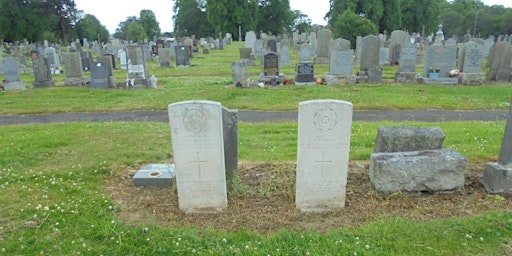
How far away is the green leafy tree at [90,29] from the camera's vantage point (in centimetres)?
7194

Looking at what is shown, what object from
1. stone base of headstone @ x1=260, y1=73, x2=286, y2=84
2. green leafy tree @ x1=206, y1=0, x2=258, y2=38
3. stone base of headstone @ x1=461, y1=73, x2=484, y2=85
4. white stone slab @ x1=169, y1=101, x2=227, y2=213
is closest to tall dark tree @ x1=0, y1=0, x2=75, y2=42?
green leafy tree @ x1=206, y1=0, x2=258, y2=38

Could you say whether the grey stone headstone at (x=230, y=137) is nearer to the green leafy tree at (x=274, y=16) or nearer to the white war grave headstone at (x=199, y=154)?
the white war grave headstone at (x=199, y=154)

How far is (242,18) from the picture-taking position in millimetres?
59875

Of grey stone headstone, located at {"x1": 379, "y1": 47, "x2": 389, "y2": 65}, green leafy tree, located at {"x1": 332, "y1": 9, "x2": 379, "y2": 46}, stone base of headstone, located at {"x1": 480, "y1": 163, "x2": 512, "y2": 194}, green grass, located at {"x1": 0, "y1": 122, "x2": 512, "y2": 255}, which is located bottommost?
green grass, located at {"x1": 0, "y1": 122, "x2": 512, "y2": 255}

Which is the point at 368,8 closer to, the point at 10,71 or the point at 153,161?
the point at 10,71

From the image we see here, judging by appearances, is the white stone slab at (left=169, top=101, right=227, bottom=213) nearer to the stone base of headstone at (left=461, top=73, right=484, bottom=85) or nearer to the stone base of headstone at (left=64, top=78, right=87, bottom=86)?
the stone base of headstone at (left=64, top=78, right=87, bottom=86)

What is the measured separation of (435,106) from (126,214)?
1039cm

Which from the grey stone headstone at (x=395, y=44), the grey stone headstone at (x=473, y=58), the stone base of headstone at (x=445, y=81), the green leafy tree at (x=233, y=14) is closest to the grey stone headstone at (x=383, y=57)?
the grey stone headstone at (x=395, y=44)

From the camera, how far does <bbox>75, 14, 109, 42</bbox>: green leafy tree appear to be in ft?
236

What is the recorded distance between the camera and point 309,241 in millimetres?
3973

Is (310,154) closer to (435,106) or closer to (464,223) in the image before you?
(464,223)

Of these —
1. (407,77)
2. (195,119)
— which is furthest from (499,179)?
(407,77)

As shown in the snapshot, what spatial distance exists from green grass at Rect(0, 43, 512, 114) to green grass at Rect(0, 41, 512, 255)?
0.07 m

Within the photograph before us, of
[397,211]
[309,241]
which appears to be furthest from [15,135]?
[397,211]
